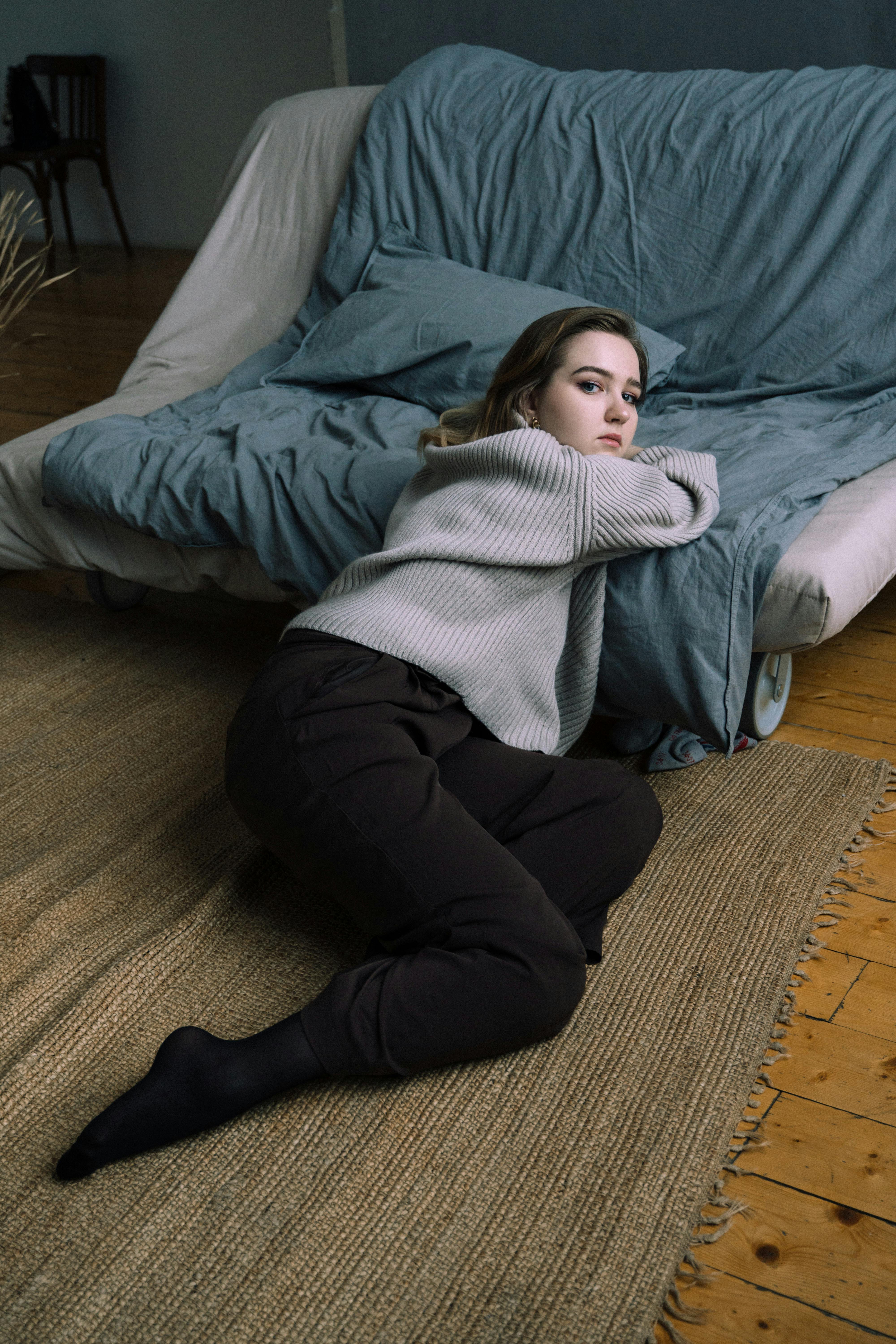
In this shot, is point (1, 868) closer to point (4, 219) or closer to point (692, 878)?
point (692, 878)

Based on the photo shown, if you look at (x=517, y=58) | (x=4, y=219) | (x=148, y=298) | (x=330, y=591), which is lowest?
(x=148, y=298)

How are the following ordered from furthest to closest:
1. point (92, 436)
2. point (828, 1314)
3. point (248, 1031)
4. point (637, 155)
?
point (637, 155)
point (92, 436)
point (248, 1031)
point (828, 1314)

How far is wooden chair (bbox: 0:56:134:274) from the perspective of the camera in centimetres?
460

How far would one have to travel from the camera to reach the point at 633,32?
218 cm

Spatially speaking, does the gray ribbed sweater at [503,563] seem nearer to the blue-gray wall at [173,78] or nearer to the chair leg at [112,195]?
the blue-gray wall at [173,78]

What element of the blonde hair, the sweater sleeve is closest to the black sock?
the sweater sleeve

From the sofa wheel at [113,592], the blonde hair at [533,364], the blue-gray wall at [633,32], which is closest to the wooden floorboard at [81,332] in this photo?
the sofa wheel at [113,592]

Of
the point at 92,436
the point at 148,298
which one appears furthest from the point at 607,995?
the point at 148,298

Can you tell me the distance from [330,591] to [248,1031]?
1.55 ft

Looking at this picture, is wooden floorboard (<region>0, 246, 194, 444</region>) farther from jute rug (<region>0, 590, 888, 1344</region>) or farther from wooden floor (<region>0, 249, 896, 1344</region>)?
wooden floor (<region>0, 249, 896, 1344</region>)

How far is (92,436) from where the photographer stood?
170cm

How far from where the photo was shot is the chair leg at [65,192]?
15.8 ft

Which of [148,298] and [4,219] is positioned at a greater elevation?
[4,219]

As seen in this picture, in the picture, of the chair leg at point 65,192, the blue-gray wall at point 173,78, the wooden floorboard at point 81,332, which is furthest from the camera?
the chair leg at point 65,192
